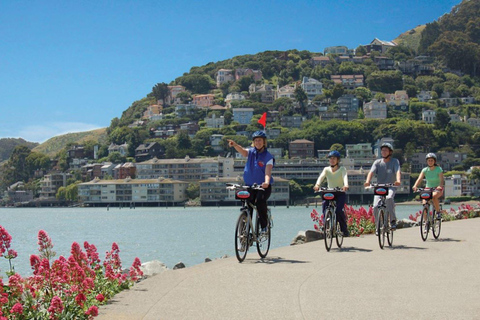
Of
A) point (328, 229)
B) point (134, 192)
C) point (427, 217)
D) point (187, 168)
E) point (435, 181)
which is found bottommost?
point (328, 229)

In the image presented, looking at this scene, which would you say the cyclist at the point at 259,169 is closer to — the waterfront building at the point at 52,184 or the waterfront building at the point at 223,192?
the waterfront building at the point at 223,192

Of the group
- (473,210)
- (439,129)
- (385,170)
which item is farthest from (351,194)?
(385,170)

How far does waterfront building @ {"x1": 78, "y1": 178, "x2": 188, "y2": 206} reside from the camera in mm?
145875

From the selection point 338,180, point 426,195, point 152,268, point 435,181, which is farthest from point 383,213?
point 152,268

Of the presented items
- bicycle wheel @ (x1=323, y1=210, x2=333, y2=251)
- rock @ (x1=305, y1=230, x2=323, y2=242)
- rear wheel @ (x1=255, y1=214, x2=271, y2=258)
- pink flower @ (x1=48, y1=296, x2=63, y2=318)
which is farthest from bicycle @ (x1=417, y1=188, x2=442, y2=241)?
pink flower @ (x1=48, y1=296, x2=63, y2=318)

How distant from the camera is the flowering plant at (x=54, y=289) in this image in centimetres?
673

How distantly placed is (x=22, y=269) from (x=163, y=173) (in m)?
134

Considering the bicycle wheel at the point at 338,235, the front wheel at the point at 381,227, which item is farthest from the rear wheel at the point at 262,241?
the front wheel at the point at 381,227

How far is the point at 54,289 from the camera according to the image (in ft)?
24.7

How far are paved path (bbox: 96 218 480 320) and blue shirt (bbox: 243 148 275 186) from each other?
127cm

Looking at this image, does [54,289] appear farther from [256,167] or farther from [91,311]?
[256,167]

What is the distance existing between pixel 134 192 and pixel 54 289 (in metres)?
144

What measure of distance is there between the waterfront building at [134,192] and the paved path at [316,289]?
134m

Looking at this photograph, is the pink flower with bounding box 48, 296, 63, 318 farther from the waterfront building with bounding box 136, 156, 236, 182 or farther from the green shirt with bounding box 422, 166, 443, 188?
the waterfront building with bounding box 136, 156, 236, 182
